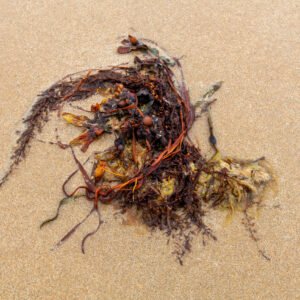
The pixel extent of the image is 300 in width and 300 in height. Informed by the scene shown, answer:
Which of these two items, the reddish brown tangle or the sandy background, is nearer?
the sandy background

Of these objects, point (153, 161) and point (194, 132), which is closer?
point (153, 161)

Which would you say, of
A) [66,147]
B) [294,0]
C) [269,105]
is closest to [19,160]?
[66,147]

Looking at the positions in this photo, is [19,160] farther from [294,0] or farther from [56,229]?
[294,0]

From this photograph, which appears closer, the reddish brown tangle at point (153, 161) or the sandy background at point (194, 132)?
the sandy background at point (194, 132)
